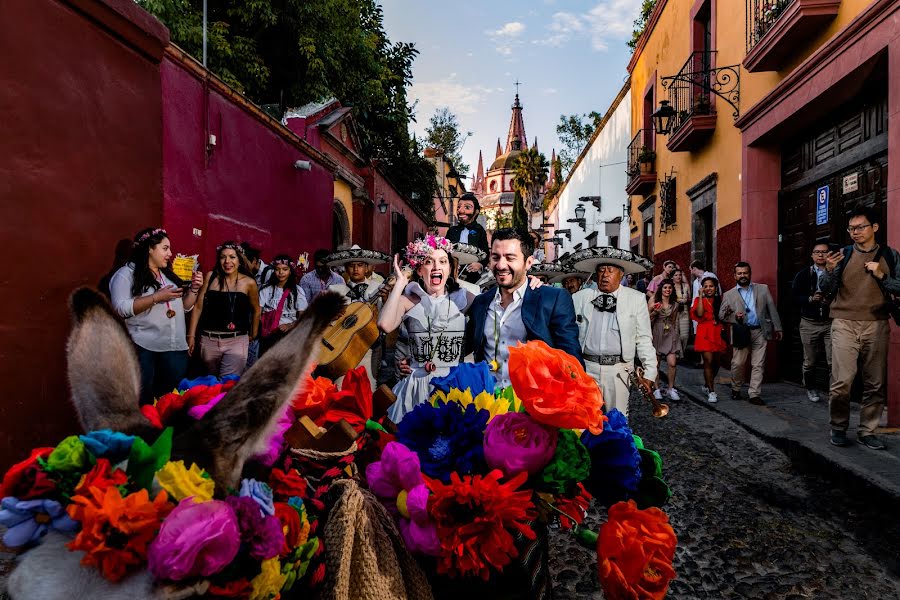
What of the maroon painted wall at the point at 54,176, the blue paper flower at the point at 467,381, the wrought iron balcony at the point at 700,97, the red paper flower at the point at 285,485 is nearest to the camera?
the red paper flower at the point at 285,485

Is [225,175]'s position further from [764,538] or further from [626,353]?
[764,538]

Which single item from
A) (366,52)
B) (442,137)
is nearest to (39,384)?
(366,52)

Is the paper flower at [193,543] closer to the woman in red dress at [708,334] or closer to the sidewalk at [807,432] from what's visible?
the sidewalk at [807,432]

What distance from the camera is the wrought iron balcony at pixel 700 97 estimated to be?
990cm

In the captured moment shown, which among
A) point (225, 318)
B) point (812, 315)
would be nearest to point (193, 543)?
point (225, 318)

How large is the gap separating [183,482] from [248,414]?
0.51 feet

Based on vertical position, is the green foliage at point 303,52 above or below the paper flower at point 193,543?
above

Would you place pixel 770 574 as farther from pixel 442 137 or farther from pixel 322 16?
pixel 442 137

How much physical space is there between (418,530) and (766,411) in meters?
6.55

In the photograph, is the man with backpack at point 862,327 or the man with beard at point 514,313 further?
the man with backpack at point 862,327

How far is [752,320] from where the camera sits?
7.39 metres

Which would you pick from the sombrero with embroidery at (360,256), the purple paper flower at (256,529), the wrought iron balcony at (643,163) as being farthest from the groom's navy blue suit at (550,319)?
the wrought iron balcony at (643,163)

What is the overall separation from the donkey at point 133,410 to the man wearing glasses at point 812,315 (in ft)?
21.6

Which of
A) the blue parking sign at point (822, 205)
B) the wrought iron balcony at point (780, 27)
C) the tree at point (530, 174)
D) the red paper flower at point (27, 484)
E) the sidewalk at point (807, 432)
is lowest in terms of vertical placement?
the sidewalk at point (807, 432)
